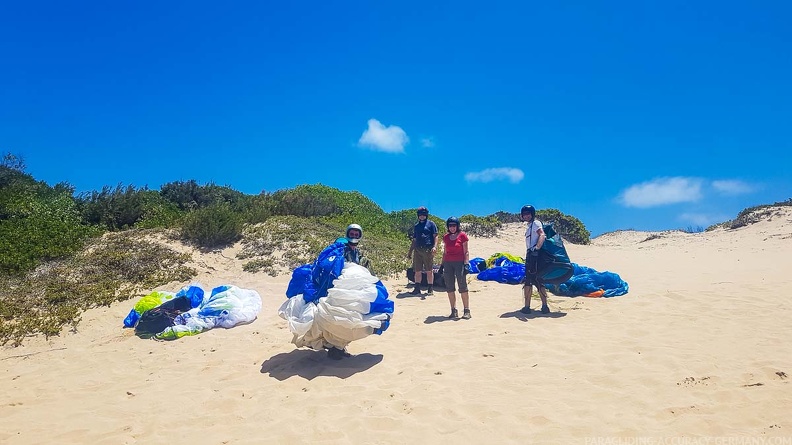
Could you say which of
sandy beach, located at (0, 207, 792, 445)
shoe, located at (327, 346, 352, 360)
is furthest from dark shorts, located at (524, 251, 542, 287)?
shoe, located at (327, 346, 352, 360)

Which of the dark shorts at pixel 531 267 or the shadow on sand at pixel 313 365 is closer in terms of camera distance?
the shadow on sand at pixel 313 365

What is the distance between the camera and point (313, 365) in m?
5.52

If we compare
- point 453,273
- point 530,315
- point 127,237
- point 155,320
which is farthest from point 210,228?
point 530,315

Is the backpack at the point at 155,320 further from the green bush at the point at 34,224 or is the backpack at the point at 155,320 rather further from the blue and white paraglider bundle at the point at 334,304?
the green bush at the point at 34,224

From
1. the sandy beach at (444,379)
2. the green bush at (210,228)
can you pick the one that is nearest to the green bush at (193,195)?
the green bush at (210,228)

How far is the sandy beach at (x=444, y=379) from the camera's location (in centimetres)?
373

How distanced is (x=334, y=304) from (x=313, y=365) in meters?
1.01

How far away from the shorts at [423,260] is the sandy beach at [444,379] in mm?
1444

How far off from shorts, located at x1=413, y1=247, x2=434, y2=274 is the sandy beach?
4.74ft

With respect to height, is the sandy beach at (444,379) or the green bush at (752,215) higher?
the green bush at (752,215)

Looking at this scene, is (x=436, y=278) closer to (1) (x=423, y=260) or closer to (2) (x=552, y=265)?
(1) (x=423, y=260)

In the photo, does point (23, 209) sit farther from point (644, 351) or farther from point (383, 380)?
point (644, 351)

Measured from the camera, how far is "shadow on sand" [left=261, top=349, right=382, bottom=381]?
17.1 feet

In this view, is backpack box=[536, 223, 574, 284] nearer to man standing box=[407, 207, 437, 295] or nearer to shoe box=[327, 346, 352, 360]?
man standing box=[407, 207, 437, 295]
